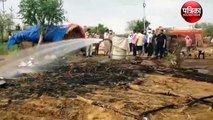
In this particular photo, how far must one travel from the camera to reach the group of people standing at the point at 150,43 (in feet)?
70.2

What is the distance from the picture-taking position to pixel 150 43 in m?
23.2

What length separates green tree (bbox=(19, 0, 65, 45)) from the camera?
92.7ft

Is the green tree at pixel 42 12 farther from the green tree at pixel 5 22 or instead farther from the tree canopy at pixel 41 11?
the green tree at pixel 5 22

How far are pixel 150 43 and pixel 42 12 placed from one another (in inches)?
316

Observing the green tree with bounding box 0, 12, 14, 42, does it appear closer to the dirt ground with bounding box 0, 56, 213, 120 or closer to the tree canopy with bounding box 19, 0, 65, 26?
the tree canopy with bounding box 19, 0, 65, 26

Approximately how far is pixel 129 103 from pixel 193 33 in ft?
129

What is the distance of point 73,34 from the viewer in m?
29.6

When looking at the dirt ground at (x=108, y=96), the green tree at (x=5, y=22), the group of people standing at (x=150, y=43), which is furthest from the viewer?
the green tree at (x=5, y=22)

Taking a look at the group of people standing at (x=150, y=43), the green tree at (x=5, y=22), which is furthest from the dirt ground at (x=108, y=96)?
the green tree at (x=5, y=22)

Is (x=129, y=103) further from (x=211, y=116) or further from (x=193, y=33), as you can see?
(x=193, y=33)

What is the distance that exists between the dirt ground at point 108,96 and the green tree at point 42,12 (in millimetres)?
14483

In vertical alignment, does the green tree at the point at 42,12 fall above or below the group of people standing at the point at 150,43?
above

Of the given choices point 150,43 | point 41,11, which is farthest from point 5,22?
point 150,43

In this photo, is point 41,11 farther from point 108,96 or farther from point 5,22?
point 108,96
